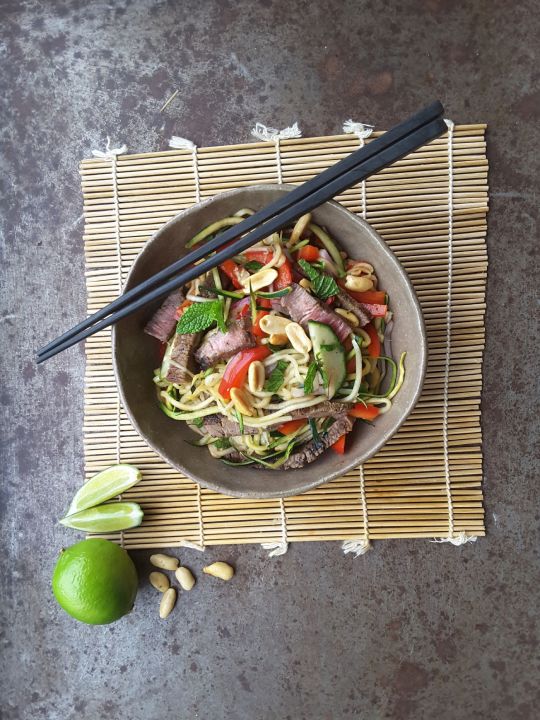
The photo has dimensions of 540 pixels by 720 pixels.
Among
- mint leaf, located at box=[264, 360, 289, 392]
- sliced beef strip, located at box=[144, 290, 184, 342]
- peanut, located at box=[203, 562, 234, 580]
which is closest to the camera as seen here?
mint leaf, located at box=[264, 360, 289, 392]

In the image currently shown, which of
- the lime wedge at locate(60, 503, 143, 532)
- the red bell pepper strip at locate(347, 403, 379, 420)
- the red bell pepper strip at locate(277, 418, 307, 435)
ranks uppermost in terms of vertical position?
the red bell pepper strip at locate(347, 403, 379, 420)

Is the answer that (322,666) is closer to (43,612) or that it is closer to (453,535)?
(453,535)

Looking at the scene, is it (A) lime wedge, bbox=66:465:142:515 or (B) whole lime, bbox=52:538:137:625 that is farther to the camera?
(A) lime wedge, bbox=66:465:142:515

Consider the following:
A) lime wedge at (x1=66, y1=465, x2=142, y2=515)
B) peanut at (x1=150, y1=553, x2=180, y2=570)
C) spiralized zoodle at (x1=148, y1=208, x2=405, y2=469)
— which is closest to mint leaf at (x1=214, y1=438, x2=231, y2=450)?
spiralized zoodle at (x1=148, y1=208, x2=405, y2=469)

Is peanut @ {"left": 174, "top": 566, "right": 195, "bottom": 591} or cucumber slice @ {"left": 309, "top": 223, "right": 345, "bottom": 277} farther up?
cucumber slice @ {"left": 309, "top": 223, "right": 345, "bottom": 277}

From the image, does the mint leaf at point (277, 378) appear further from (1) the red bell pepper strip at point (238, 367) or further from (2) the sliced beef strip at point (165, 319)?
(2) the sliced beef strip at point (165, 319)

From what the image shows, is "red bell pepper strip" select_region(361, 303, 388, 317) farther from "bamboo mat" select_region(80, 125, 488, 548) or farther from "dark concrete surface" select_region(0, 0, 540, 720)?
"dark concrete surface" select_region(0, 0, 540, 720)
